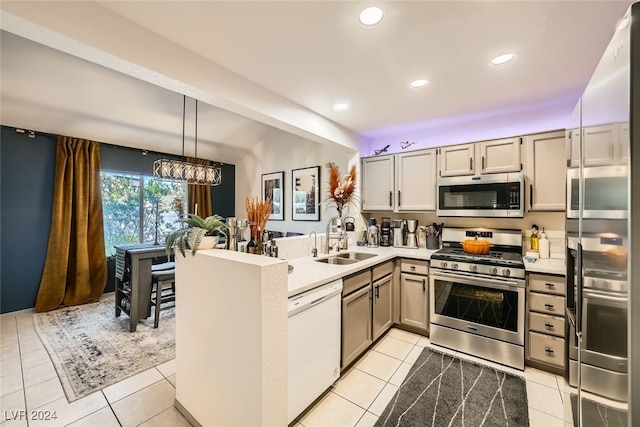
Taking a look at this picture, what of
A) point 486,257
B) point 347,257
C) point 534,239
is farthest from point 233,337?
point 534,239

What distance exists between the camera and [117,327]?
3.05 metres

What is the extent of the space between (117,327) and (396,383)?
3249 millimetres

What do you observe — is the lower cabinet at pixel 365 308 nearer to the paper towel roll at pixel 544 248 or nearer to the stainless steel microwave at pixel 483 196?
the stainless steel microwave at pixel 483 196

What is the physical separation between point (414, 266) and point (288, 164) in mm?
3106

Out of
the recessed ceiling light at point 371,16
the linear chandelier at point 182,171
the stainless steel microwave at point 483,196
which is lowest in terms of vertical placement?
the stainless steel microwave at point 483,196

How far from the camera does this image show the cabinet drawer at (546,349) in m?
2.15

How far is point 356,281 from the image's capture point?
2.27 metres

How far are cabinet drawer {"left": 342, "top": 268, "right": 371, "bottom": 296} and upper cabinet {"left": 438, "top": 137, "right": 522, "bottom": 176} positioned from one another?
5.37ft

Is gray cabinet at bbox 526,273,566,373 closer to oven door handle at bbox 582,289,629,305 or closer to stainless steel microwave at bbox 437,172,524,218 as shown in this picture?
stainless steel microwave at bbox 437,172,524,218

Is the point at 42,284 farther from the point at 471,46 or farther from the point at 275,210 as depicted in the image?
the point at 471,46

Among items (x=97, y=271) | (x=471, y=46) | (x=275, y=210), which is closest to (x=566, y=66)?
(x=471, y=46)

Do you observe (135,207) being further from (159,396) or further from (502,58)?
(502,58)

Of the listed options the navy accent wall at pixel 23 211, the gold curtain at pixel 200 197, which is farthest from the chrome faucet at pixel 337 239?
the navy accent wall at pixel 23 211

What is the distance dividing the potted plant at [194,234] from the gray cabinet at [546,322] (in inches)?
107
